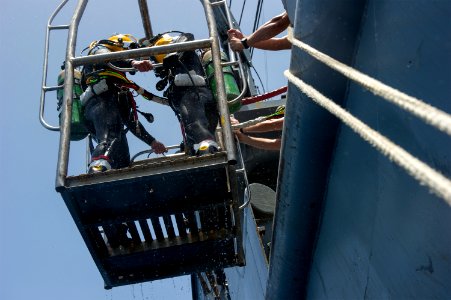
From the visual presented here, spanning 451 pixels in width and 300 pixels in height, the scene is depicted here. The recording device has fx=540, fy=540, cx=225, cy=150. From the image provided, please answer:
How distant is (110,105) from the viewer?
14.0ft

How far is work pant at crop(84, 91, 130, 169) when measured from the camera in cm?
418

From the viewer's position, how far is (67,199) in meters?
3.25

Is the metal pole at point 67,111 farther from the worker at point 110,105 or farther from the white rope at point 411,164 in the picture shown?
the white rope at point 411,164

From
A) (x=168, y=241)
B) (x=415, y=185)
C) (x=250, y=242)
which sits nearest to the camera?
(x=415, y=185)

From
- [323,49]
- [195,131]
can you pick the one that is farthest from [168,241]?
[323,49]

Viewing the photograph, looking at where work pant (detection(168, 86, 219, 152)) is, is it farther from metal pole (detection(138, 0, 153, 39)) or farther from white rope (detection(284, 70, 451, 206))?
metal pole (detection(138, 0, 153, 39))

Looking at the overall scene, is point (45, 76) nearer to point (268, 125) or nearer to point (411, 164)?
point (268, 125)

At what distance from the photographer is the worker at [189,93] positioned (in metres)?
4.00

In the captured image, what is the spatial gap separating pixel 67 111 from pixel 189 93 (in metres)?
1.03

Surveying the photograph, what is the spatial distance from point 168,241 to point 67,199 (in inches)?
36.2

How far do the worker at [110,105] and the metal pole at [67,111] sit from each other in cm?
34

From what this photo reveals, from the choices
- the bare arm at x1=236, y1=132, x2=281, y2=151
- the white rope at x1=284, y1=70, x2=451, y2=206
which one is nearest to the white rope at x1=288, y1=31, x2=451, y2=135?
the white rope at x1=284, y1=70, x2=451, y2=206

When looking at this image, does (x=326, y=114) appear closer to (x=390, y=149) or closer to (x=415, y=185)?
(x=415, y=185)

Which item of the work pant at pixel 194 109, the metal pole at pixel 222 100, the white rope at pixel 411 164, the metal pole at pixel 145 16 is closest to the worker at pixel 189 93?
the work pant at pixel 194 109
